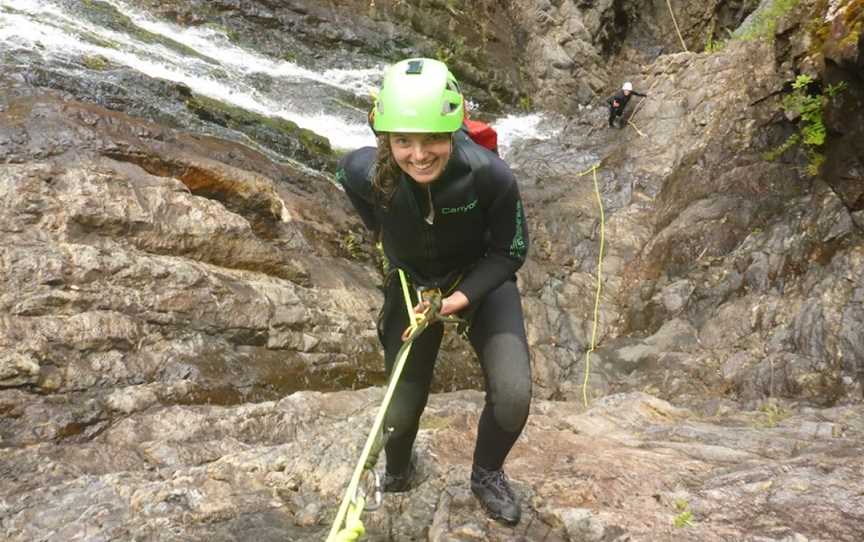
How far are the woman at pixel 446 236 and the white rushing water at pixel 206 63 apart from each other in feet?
27.8

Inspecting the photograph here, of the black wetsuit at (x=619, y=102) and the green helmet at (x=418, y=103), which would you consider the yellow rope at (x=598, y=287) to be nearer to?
the black wetsuit at (x=619, y=102)

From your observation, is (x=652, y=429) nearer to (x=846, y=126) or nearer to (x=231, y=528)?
(x=231, y=528)

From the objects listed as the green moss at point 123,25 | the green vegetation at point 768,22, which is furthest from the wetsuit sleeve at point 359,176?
the green moss at point 123,25

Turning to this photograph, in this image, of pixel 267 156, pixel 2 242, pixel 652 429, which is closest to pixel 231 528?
pixel 652 429

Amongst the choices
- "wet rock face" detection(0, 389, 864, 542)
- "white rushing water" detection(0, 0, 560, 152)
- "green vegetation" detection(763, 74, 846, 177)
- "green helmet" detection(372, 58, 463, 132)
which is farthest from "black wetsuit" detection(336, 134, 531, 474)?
"white rushing water" detection(0, 0, 560, 152)

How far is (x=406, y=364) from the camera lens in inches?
129

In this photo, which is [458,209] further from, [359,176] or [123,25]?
[123,25]

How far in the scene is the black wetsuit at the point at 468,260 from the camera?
9.39ft

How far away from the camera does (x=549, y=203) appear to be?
11906 millimetres

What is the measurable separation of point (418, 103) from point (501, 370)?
134cm

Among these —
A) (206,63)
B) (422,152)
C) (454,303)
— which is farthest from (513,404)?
(206,63)

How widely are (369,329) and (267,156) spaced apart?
13.4 feet

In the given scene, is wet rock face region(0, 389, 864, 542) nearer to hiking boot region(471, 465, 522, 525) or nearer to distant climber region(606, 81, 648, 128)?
hiking boot region(471, 465, 522, 525)

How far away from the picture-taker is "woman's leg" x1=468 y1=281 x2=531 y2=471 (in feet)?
9.59
